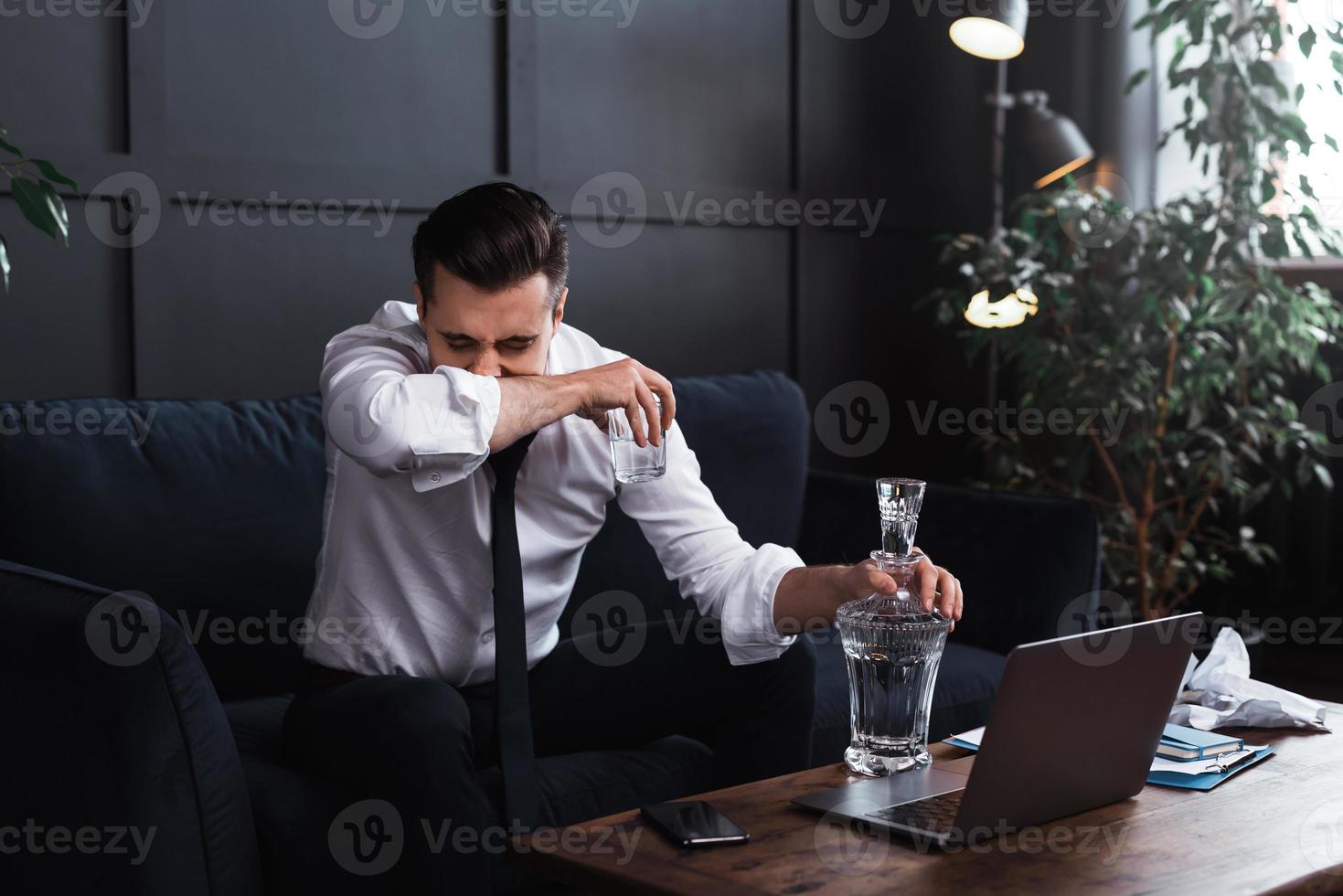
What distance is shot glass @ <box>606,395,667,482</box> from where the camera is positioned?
159 cm

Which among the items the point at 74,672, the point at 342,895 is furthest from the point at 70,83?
the point at 342,895

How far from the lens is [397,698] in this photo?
159 centimetres

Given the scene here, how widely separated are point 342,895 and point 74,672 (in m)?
0.41

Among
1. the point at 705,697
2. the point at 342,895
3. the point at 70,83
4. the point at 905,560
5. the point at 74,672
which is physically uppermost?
the point at 70,83

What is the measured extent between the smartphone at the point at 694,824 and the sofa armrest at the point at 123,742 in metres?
0.50

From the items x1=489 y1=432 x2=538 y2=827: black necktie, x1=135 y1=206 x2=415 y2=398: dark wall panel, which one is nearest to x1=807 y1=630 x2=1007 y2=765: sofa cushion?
x1=489 y1=432 x2=538 y2=827: black necktie

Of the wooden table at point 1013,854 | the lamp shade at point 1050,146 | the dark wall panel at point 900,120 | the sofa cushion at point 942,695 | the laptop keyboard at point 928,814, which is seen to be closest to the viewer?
the wooden table at point 1013,854

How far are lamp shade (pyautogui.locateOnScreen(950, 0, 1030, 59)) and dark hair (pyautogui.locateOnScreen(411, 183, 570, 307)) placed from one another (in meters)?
1.59

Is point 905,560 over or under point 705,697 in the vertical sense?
over

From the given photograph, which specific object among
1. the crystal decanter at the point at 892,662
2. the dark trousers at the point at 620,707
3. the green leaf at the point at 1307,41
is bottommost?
the dark trousers at the point at 620,707

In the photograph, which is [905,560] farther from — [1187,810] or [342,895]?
[342,895]

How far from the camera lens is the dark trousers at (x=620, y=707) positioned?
1636mm

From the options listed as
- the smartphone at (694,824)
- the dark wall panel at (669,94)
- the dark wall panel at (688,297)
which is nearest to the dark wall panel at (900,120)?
the dark wall panel at (669,94)

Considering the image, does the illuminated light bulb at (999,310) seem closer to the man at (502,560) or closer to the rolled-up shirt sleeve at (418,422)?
the man at (502,560)
